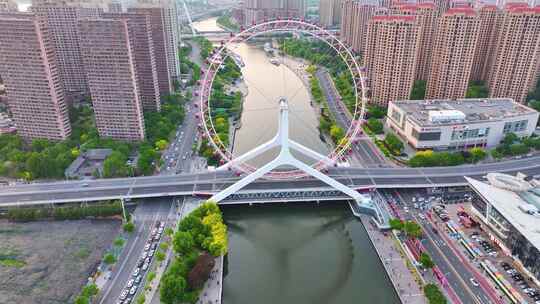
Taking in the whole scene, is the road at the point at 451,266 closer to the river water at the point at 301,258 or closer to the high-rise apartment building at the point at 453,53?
the river water at the point at 301,258

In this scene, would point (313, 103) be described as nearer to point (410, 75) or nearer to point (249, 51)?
point (410, 75)

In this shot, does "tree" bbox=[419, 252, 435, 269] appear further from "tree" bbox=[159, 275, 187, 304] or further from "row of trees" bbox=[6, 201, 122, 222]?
"row of trees" bbox=[6, 201, 122, 222]

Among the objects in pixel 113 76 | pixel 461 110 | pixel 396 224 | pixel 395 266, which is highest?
pixel 113 76

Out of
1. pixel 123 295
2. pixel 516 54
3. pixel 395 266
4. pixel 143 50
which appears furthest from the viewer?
pixel 516 54

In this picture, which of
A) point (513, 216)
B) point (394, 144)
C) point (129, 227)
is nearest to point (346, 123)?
point (394, 144)

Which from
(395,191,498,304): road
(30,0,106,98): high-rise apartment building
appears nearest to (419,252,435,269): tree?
(395,191,498,304): road

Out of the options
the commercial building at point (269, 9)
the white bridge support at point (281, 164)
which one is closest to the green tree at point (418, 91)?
the white bridge support at point (281, 164)

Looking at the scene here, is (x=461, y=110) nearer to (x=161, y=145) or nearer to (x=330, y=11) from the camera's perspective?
(x=161, y=145)
